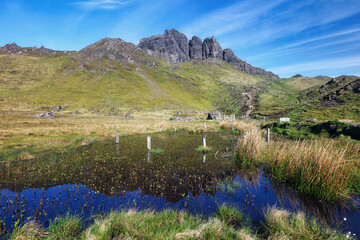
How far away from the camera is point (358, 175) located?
8.09 meters

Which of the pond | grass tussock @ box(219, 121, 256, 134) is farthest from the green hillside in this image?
the pond

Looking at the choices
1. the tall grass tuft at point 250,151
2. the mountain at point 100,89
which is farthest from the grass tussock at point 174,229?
the mountain at point 100,89

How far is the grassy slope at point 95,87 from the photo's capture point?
109 metres

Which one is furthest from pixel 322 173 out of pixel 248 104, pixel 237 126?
pixel 248 104

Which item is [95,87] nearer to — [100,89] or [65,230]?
[100,89]

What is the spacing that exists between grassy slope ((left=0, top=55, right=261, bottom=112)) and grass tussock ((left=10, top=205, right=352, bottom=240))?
3887 inches

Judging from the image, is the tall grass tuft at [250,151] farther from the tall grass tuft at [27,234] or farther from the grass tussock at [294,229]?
the tall grass tuft at [27,234]

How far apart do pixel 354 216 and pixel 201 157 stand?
10.5 m

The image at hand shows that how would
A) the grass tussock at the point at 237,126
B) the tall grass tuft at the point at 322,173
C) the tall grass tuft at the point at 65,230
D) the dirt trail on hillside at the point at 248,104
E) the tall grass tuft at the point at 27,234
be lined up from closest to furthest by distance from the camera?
the tall grass tuft at the point at 27,234 → the tall grass tuft at the point at 65,230 → the tall grass tuft at the point at 322,173 → the grass tussock at the point at 237,126 → the dirt trail on hillside at the point at 248,104

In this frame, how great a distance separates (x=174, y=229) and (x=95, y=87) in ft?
513

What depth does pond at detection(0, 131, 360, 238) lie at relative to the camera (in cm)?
701

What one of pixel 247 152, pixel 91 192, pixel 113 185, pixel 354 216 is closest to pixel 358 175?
pixel 354 216

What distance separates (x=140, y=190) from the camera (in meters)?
9.45

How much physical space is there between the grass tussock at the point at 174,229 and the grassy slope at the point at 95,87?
98.7m
